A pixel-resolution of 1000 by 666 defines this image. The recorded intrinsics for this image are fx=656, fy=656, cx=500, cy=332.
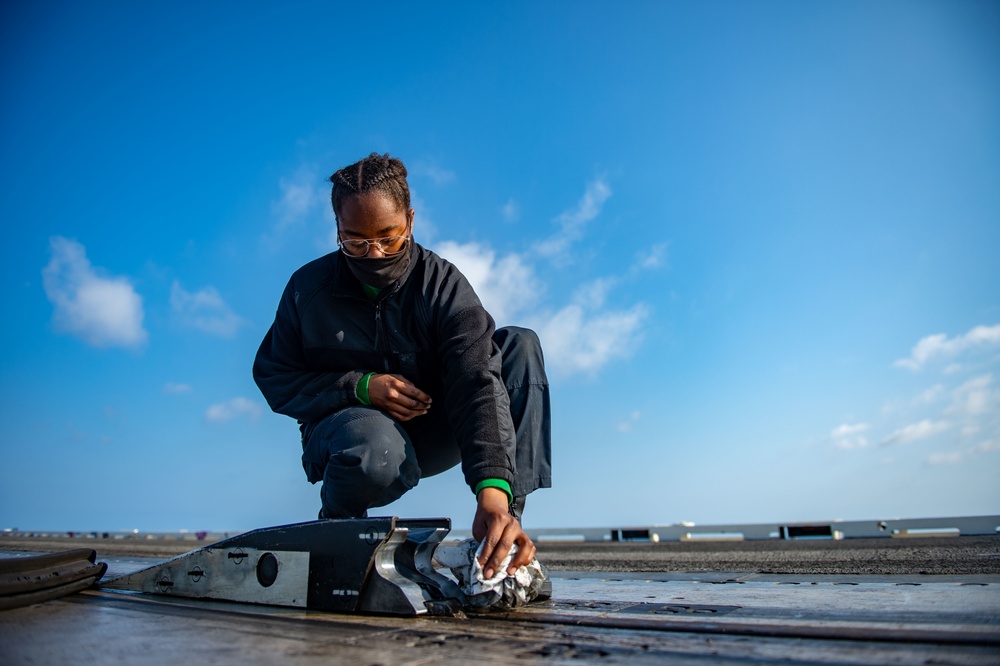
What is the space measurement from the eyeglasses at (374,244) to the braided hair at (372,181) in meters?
0.13

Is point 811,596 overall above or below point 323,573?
below

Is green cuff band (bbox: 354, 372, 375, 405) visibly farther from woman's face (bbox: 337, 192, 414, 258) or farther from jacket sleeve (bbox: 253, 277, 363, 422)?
woman's face (bbox: 337, 192, 414, 258)

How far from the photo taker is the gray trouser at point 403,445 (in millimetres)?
2250

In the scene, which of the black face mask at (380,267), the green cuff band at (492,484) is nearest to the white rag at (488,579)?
the green cuff band at (492,484)

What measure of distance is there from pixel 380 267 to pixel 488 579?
1210 mm

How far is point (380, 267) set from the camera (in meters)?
2.42

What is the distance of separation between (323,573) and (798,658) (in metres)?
1.24

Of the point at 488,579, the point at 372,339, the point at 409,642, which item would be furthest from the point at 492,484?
the point at 372,339

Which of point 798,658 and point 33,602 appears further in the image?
point 33,602

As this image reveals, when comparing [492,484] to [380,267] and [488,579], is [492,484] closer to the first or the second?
[488,579]

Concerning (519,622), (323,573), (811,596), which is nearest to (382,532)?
(323,573)

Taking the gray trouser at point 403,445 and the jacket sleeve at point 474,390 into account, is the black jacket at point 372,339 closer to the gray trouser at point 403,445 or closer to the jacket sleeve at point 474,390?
the jacket sleeve at point 474,390

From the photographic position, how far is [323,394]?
2467mm

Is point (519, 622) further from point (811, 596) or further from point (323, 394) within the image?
point (323, 394)
